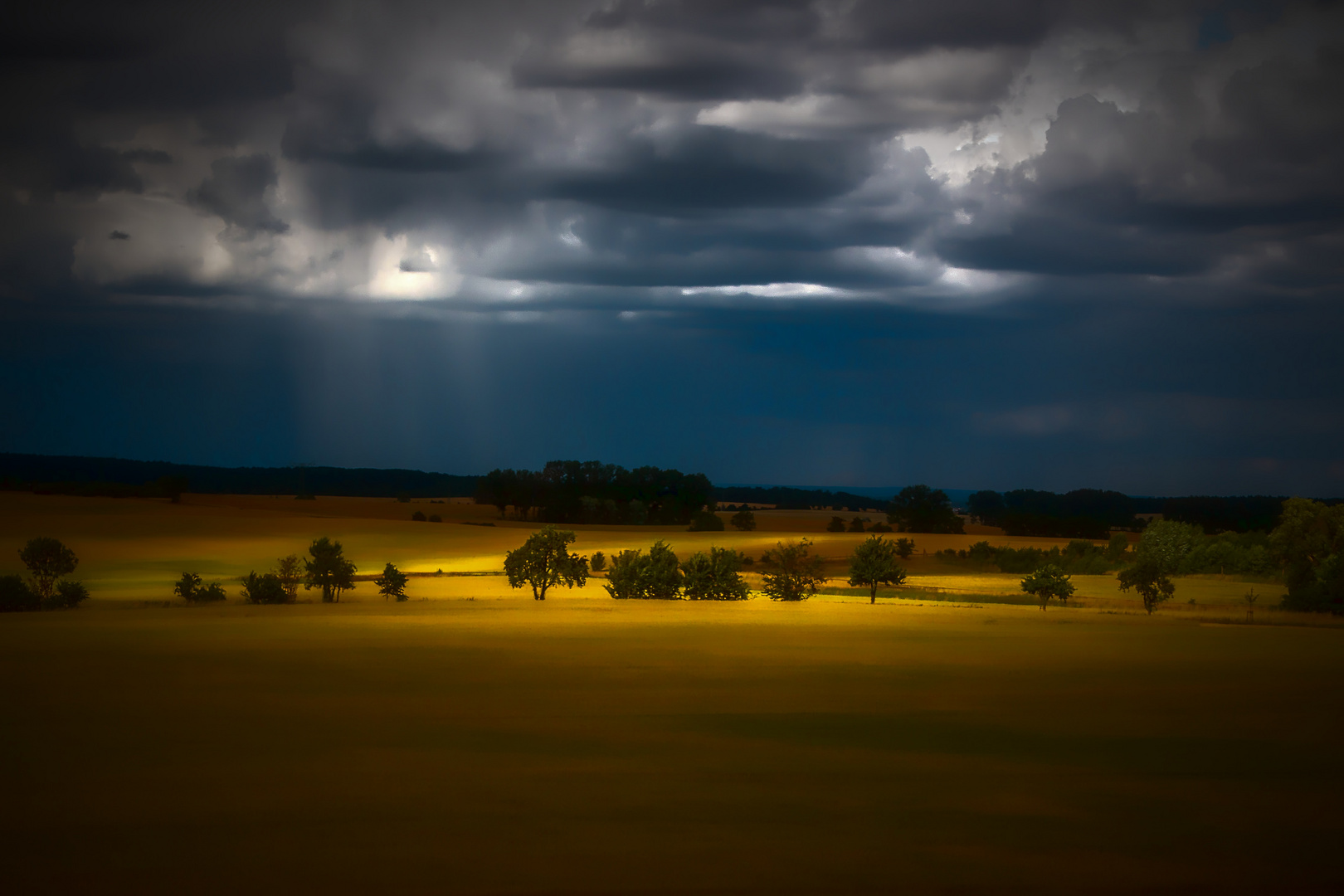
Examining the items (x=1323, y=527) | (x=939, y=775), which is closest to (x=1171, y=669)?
(x=939, y=775)

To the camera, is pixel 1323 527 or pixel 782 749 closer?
pixel 782 749

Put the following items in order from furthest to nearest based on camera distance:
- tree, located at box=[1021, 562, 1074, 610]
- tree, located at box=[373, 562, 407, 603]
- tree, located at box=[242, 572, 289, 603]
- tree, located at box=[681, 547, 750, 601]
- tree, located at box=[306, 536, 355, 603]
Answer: tree, located at box=[681, 547, 750, 601] → tree, located at box=[306, 536, 355, 603] → tree, located at box=[373, 562, 407, 603] → tree, located at box=[1021, 562, 1074, 610] → tree, located at box=[242, 572, 289, 603]

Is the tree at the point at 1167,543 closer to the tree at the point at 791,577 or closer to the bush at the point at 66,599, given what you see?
the tree at the point at 791,577

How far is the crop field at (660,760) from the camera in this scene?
11.5 m

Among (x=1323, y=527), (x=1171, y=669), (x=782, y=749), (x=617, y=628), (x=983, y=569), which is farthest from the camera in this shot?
(x=983, y=569)

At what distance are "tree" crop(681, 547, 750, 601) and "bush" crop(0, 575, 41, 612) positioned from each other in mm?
30031

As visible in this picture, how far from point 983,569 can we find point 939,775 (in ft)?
242

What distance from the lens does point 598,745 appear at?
57.4 ft

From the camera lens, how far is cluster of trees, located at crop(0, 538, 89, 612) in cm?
4588

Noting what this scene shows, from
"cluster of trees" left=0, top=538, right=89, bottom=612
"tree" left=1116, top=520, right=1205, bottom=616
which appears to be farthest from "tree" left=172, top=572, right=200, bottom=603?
"tree" left=1116, top=520, right=1205, bottom=616

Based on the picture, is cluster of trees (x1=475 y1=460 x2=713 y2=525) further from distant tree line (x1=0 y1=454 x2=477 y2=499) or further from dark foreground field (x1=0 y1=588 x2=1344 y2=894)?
dark foreground field (x1=0 y1=588 x2=1344 y2=894)

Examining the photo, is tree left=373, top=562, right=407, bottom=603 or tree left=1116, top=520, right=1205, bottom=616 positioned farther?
tree left=1116, top=520, right=1205, bottom=616

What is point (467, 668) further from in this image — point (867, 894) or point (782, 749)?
point (867, 894)

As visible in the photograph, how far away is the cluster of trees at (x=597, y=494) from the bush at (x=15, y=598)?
280ft
